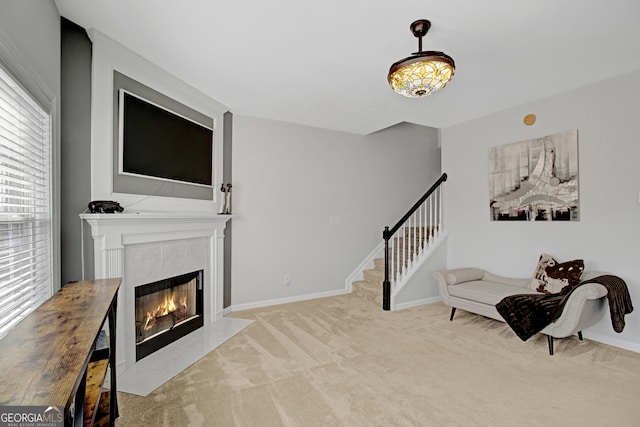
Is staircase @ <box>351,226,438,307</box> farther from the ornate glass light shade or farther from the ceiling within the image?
the ornate glass light shade

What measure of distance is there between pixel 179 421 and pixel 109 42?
254 centimetres

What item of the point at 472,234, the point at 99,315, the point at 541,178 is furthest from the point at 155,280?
the point at 541,178

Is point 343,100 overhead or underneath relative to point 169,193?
overhead

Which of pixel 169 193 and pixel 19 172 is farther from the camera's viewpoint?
pixel 169 193

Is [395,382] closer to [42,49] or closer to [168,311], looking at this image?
[168,311]

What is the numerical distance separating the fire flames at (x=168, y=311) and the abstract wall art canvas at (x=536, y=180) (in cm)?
368

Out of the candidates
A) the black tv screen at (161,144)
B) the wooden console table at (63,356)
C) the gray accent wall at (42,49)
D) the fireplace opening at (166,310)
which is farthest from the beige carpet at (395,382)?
the black tv screen at (161,144)

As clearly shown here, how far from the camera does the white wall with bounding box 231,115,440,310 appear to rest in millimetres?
3885

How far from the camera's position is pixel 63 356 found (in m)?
0.87

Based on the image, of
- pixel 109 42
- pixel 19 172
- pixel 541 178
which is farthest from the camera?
pixel 541 178

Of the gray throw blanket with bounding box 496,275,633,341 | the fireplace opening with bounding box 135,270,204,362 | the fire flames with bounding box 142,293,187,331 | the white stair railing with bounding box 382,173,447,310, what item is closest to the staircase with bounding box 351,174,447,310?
the white stair railing with bounding box 382,173,447,310

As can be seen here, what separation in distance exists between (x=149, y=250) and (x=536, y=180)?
Answer: 3922 millimetres

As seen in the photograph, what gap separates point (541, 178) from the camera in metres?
3.35

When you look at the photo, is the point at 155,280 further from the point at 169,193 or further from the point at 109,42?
the point at 109,42
